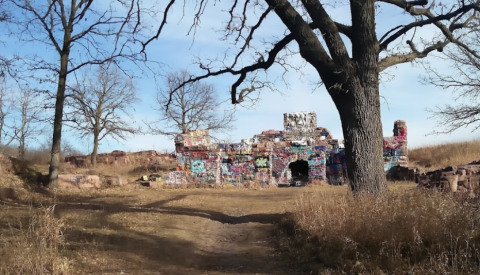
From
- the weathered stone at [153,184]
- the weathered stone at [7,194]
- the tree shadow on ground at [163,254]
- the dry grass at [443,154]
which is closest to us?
the tree shadow on ground at [163,254]

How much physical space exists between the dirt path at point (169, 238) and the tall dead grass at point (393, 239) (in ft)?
2.07

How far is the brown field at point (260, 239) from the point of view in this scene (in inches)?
196

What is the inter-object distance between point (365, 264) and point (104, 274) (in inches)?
128

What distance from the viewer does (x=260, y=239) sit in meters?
8.34

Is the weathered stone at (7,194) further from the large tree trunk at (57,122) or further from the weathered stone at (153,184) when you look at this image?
the weathered stone at (153,184)

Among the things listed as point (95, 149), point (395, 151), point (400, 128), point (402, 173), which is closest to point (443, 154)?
point (400, 128)

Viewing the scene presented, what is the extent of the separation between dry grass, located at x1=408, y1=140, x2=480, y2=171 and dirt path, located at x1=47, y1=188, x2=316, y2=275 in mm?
16492

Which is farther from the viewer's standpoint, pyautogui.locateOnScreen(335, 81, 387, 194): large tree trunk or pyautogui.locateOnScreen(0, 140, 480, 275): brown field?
pyautogui.locateOnScreen(335, 81, 387, 194): large tree trunk

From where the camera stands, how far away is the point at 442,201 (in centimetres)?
619

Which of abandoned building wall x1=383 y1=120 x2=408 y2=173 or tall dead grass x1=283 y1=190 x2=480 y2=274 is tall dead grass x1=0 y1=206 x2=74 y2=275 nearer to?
tall dead grass x1=283 y1=190 x2=480 y2=274

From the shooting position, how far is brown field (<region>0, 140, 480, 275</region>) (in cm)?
497

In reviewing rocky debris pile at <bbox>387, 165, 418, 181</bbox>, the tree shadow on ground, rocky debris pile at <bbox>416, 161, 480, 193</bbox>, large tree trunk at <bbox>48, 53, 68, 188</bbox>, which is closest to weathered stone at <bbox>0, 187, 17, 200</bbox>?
large tree trunk at <bbox>48, 53, 68, 188</bbox>

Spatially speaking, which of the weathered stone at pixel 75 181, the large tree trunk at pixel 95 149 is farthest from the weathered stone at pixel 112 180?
the large tree trunk at pixel 95 149

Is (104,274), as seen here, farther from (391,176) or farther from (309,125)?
(309,125)
